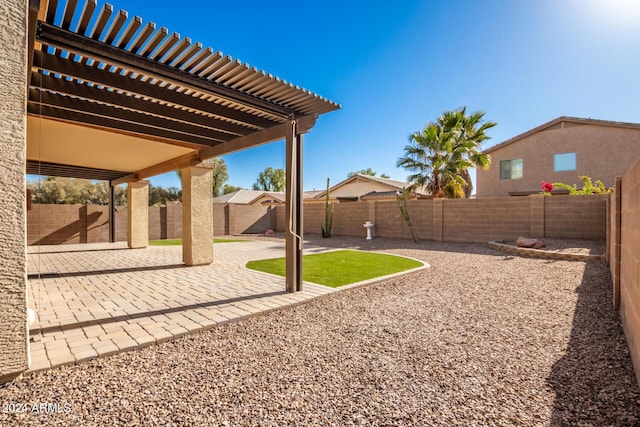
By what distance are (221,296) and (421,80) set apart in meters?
10.8

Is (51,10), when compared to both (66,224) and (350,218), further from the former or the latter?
(350,218)

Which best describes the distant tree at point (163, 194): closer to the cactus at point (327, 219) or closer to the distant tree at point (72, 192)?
the distant tree at point (72, 192)

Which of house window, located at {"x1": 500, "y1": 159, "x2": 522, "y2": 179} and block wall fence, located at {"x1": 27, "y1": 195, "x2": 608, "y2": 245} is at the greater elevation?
house window, located at {"x1": 500, "y1": 159, "x2": 522, "y2": 179}

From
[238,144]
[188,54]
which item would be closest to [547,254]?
[238,144]

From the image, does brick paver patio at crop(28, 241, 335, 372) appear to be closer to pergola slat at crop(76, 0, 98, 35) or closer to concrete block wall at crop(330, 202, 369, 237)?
pergola slat at crop(76, 0, 98, 35)

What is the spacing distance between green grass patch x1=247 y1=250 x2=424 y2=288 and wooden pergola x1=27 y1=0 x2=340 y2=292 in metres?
1.19

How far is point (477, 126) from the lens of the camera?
48.8 ft

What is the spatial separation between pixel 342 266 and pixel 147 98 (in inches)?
203

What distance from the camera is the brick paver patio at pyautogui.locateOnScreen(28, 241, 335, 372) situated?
10.1 ft

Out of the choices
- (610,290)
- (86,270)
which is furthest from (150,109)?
(610,290)

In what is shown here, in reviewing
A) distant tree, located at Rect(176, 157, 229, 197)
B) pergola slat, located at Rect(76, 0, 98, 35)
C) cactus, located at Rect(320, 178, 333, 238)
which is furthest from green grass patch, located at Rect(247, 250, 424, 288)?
distant tree, located at Rect(176, 157, 229, 197)

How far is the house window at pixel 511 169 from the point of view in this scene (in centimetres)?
1694

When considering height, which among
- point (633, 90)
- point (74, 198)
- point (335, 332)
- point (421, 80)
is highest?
point (421, 80)

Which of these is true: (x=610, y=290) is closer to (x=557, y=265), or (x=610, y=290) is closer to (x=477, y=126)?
(x=557, y=265)
